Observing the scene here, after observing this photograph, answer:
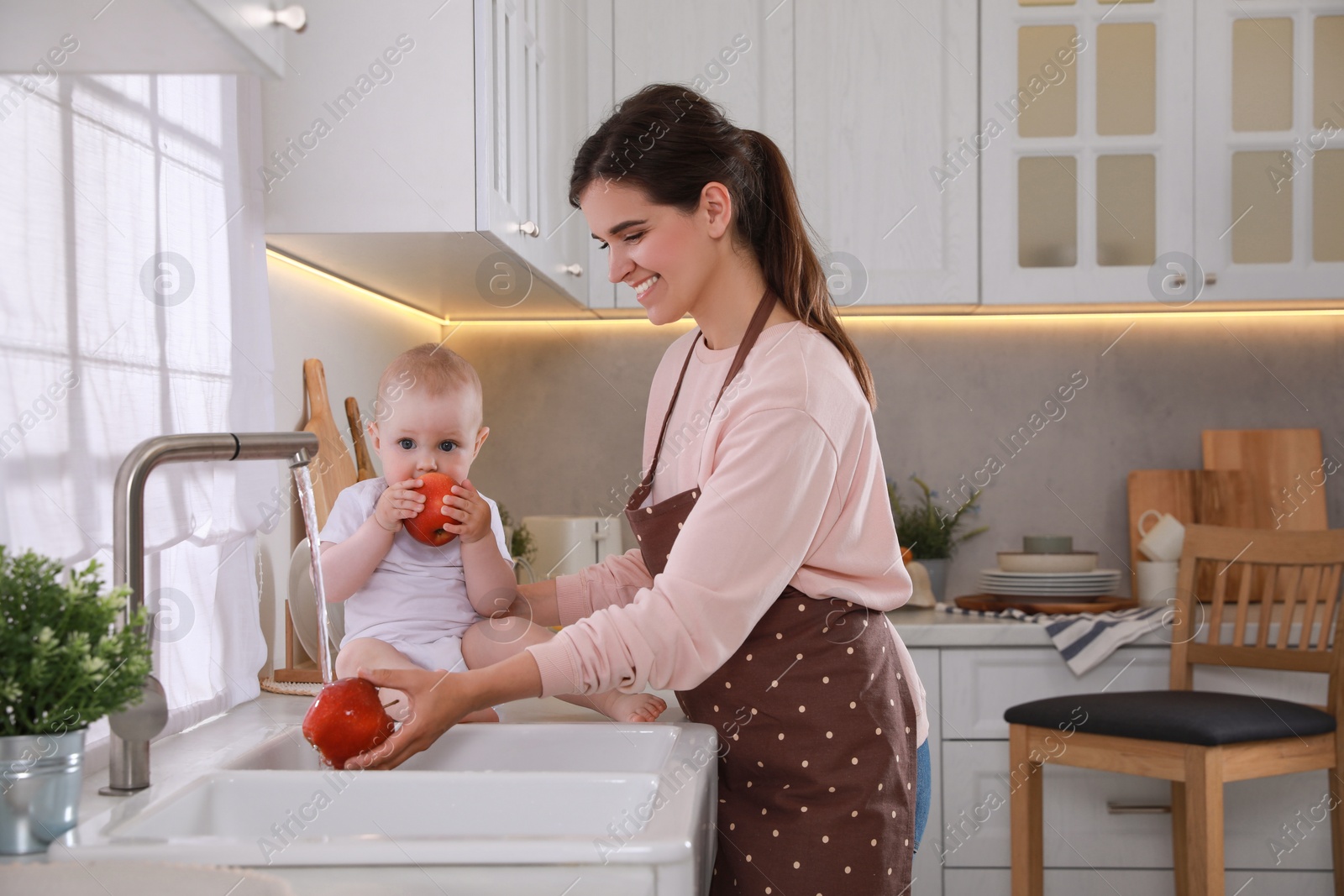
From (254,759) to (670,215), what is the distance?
623 millimetres

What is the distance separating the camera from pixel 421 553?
1279 mm

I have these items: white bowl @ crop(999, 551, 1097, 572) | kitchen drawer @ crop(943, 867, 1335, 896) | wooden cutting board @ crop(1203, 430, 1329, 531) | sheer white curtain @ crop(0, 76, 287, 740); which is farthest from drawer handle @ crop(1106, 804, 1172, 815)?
sheer white curtain @ crop(0, 76, 287, 740)

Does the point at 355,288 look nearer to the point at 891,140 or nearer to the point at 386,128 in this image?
the point at 386,128

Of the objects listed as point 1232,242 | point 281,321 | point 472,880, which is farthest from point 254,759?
point 1232,242

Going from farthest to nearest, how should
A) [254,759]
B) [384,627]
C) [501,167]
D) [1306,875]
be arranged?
[1306,875], [501,167], [384,627], [254,759]

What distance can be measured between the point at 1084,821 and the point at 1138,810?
106mm

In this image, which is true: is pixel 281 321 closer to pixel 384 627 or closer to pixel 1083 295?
pixel 384 627

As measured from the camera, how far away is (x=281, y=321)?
175 cm

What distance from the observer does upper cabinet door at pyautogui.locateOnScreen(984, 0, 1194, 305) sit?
2.46 m

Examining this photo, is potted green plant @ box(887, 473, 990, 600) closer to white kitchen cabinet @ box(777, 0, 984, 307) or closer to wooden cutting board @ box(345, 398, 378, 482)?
white kitchen cabinet @ box(777, 0, 984, 307)

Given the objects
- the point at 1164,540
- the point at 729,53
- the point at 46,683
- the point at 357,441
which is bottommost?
the point at 1164,540

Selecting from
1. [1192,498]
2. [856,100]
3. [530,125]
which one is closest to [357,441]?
[530,125]

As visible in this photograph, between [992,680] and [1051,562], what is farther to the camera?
[1051,562]

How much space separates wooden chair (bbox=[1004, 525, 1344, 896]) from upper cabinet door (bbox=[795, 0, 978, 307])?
0.79m
